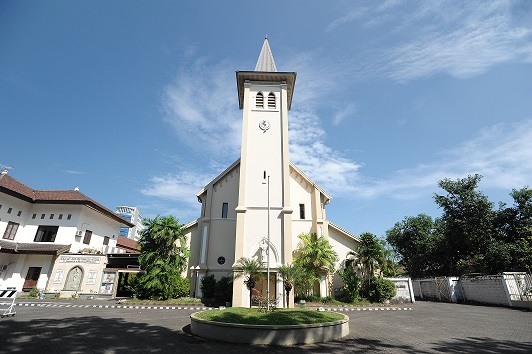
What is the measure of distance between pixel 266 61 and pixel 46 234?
28688 millimetres

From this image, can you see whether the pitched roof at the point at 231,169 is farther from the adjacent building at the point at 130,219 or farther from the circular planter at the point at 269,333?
the adjacent building at the point at 130,219

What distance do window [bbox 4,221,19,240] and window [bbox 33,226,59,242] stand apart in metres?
1.79

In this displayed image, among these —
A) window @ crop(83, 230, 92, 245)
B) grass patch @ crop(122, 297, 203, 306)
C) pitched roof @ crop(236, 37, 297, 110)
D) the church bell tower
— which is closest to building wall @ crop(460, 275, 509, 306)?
the church bell tower

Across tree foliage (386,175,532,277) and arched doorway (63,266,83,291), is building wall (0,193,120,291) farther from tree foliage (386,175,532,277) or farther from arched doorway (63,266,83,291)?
tree foliage (386,175,532,277)

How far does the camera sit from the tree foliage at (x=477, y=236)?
26547 mm

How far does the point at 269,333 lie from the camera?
906 centimetres

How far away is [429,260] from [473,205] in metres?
11.3

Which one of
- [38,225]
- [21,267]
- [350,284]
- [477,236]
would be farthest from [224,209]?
[477,236]

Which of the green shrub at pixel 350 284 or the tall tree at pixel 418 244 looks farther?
the tall tree at pixel 418 244

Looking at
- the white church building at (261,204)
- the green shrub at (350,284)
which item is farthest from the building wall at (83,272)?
the green shrub at (350,284)

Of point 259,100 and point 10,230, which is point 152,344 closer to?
point 259,100

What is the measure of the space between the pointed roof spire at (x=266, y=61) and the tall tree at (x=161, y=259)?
56.2 feet

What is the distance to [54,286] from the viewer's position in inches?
995

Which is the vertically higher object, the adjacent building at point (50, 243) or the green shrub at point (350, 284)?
the adjacent building at point (50, 243)
